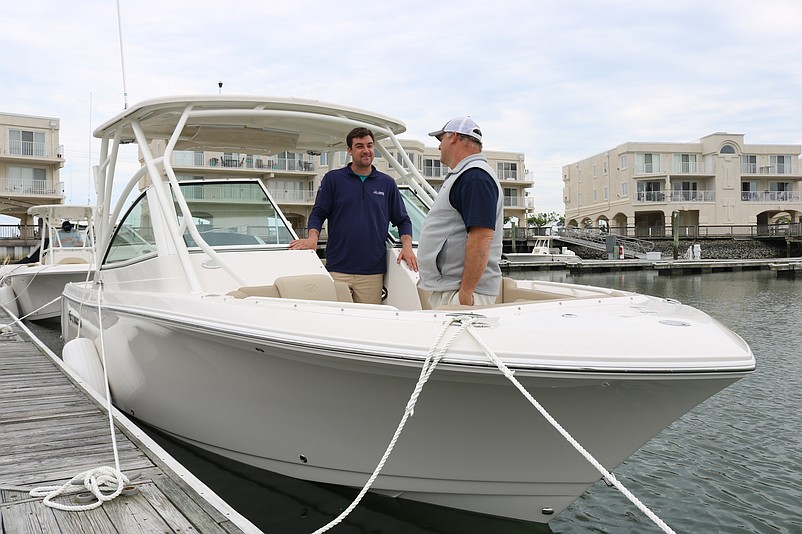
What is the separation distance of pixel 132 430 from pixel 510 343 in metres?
2.79

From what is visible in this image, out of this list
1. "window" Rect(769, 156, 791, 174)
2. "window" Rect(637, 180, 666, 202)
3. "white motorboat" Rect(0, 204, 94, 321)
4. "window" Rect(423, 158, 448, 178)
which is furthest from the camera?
"window" Rect(769, 156, 791, 174)


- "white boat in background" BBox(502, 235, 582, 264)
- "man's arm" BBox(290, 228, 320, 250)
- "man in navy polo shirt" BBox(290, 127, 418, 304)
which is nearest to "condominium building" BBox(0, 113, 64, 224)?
"white boat in background" BBox(502, 235, 582, 264)

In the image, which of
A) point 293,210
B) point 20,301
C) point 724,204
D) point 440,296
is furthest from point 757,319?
point 724,204

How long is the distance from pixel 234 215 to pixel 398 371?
3279mm

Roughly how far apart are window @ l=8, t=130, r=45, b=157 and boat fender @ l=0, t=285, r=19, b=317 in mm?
33985

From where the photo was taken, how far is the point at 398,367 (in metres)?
2.87

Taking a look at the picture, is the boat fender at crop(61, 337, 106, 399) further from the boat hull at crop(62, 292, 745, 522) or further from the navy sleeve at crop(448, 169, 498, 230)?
the navy sleeve at crop(448, 169, 498, 230)

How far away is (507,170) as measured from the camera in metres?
58.4

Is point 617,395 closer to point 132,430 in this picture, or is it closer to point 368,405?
point 368,405

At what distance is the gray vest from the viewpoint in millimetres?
3479

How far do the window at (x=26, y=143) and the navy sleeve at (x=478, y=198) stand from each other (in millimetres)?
50338

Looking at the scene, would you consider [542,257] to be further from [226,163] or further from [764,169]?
[764,169]

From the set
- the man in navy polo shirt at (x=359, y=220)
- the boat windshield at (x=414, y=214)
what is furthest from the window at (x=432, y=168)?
the man in navy polo shirt at (x=359, y=220)

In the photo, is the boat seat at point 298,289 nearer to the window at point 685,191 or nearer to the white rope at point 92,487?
the white rope at point 92,487
